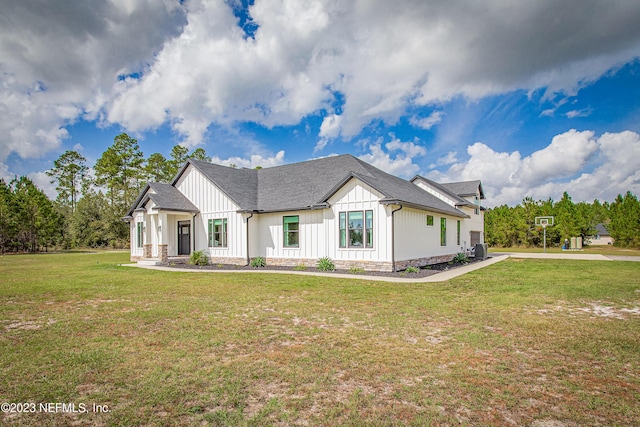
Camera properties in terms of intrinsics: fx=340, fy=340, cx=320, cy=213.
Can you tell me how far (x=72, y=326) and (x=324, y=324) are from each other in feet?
15.5

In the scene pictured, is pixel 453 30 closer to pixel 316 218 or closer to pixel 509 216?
pixel 316 218

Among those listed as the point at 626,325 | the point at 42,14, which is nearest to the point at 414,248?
the point at 626,325

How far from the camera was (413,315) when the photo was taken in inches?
284

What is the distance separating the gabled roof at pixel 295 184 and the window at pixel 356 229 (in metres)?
1.25

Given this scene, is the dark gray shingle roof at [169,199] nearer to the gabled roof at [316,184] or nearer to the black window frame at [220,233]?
the black window frame at [220,233]

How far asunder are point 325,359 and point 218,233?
1607 cm

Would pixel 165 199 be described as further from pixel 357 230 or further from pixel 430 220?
pixel 430 220

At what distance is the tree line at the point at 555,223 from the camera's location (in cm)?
3653

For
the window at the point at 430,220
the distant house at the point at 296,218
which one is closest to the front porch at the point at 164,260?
the distant house at the point at 296,218

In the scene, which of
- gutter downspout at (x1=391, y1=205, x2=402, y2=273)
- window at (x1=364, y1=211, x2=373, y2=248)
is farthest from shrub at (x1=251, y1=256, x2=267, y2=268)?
gutter downspout at (x1=391, y1=205, x2=402, y2=273)

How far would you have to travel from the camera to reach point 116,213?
41.1 metres

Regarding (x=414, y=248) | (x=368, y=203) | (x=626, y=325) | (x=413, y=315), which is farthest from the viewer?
(x=414, y=248)

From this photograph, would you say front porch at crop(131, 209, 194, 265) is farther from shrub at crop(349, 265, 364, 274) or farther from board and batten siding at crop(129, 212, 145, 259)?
shrub at crop(349, 265, 364, 274)

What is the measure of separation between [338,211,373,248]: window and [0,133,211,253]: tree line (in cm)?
2669
